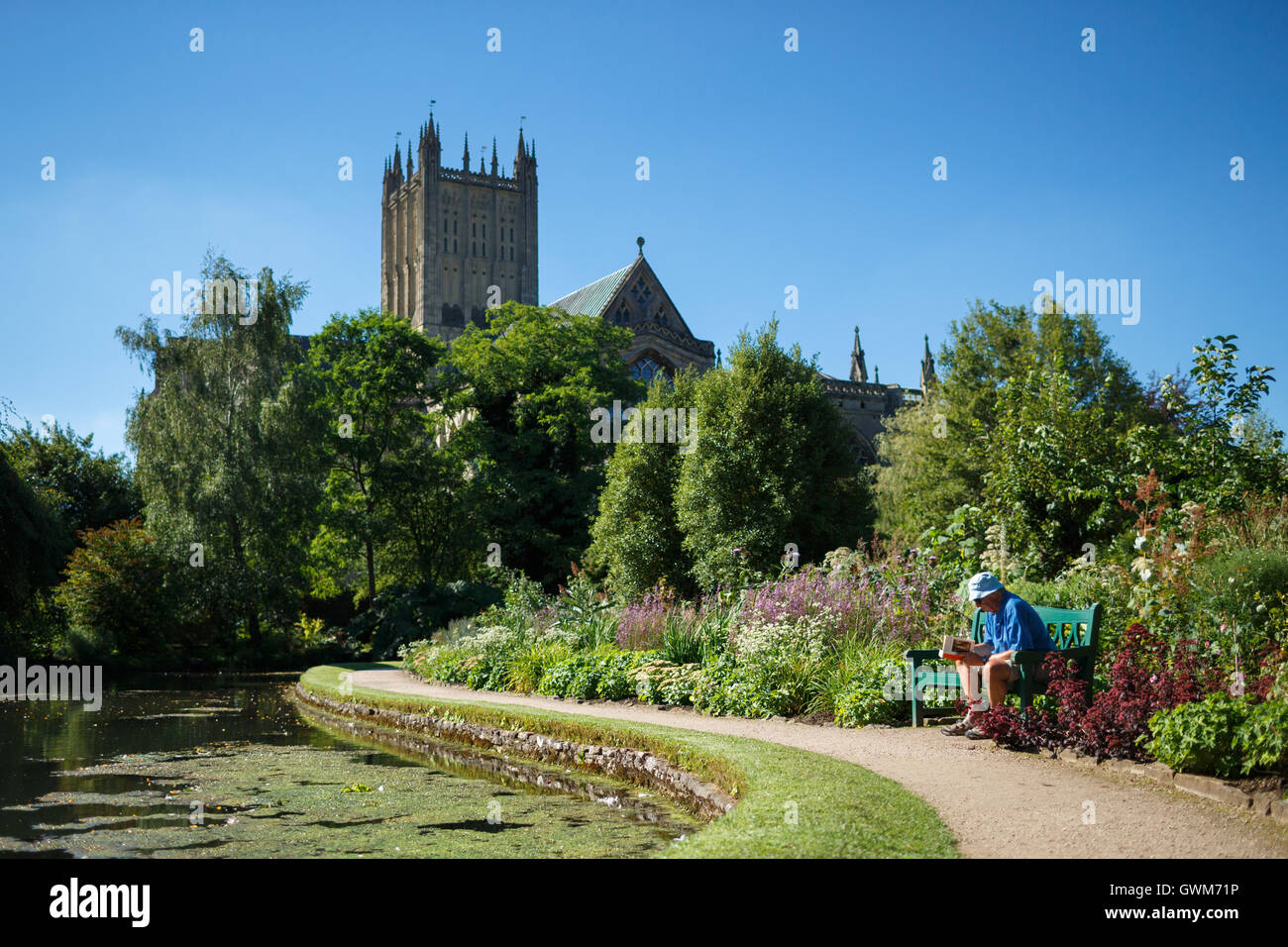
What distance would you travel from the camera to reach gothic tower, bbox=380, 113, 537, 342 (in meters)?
85.7

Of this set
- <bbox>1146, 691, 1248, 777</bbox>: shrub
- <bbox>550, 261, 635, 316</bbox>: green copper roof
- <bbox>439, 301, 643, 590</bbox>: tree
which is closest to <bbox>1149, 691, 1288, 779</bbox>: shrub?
<bbox>1146, 691, 1248, 777</bbox>: shrub

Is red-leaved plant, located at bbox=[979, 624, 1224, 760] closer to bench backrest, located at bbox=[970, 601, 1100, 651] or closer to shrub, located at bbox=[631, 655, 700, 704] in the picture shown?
bench backrest, located at bbox=[970, 601, 1100, 651]

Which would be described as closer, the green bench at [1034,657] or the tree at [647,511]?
the green bench at [1034,657]

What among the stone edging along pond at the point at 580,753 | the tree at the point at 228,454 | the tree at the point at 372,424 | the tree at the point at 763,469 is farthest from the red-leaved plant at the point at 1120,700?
the tree at the point at 372,424

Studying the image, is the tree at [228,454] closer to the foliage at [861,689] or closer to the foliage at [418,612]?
the foliage at [418,612]

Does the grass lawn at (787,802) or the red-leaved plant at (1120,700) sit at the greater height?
the red-leaved plant at (1120,700)

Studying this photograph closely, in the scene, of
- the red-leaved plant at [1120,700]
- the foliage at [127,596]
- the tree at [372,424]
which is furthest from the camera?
the tree at [372,424]

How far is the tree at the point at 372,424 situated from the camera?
3234 cm

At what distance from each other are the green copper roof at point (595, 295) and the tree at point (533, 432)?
74.2ft

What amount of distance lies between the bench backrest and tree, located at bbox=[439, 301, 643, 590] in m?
23.7

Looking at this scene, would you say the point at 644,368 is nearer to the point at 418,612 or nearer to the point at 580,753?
the point at 418,612

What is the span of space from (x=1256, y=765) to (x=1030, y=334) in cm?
2744

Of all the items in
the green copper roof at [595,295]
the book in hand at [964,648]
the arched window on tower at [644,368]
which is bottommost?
the book in hand at [964,648]
